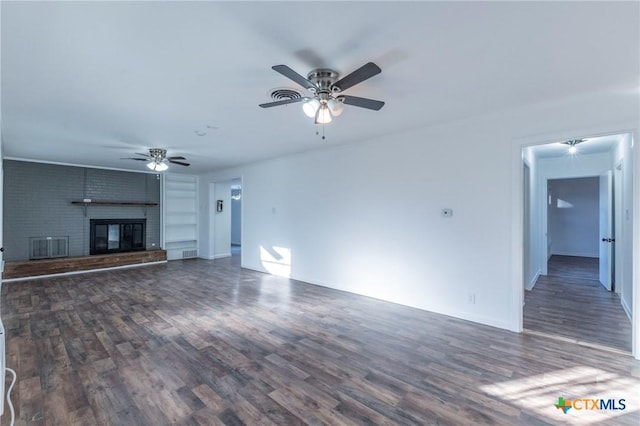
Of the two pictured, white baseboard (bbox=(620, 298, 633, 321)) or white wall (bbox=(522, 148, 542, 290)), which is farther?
white wall (bbox=(522, 148, 542, 290))

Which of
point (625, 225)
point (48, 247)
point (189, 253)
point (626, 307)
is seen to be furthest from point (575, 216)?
point (48, 247)

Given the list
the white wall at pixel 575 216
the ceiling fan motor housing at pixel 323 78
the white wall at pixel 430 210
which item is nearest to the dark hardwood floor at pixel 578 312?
the white wall at pixel 430 210

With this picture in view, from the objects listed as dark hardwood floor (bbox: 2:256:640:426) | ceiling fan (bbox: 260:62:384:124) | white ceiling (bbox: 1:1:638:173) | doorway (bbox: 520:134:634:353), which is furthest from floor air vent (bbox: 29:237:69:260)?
doorway (bbox: 520:134:634:353)

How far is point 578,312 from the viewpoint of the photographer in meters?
3.95

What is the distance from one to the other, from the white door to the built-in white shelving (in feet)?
31.5

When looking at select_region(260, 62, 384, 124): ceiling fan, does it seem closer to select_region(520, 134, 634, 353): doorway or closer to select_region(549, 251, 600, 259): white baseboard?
select_region(520, 134, 634, 353): doorway

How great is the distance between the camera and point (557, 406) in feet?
6.78

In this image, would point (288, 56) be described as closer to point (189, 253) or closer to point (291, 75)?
point (291, 75)

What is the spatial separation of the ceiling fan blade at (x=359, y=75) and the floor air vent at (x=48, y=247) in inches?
299

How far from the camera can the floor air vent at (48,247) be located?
6.27 m

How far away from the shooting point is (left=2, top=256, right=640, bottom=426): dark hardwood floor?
1988mm

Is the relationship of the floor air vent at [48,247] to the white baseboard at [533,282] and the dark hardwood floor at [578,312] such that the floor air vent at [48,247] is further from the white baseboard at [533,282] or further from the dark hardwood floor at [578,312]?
the white baseboard at [533,282]

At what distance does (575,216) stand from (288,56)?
10.6 m

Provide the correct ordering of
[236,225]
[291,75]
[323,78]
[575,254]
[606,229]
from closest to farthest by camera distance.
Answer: [291,75]
[323,78]
[606,229]
[575,254]
[236,225]
